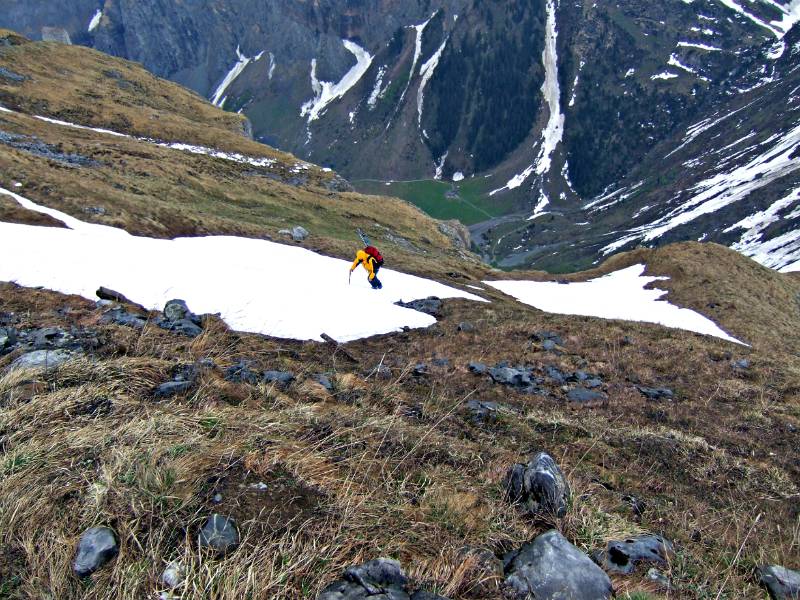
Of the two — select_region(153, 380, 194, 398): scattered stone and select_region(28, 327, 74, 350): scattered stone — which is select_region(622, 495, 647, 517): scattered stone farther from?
select_region(28, 327, 74, 350): scattered stone

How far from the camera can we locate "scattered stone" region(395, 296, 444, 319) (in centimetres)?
1776

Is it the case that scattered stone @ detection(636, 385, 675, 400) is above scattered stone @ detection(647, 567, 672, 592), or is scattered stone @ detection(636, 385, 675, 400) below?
below

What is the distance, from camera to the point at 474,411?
8320 millimetres

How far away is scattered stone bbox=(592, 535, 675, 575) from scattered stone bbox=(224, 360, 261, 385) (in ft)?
15.3

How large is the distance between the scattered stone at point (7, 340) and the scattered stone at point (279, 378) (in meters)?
3.37

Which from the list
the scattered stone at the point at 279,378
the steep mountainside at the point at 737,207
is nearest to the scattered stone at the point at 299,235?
the scattered stone at the point at 279,378

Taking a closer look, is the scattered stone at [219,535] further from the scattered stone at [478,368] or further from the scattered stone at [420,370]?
the scattered stone at [478,368]

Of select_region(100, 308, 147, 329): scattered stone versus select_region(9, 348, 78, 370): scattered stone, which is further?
select_region(100, 308, 147, 329): scattered stone

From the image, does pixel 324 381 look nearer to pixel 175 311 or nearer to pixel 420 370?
pixel 420 370

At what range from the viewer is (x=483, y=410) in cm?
845

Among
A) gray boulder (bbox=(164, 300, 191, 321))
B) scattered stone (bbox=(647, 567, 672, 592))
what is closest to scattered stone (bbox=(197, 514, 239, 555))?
scattered stone (bbox=(647, 567, 672, 592))

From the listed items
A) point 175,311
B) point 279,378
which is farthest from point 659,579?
point 175,311

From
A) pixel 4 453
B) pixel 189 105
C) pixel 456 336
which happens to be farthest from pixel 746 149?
pixel 4 453

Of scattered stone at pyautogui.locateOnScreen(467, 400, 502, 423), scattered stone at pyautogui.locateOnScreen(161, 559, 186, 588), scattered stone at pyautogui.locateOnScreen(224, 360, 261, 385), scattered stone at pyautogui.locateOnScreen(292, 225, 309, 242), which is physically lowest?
scattered stone at pyautogui.locateOnScreen(467, 400, 502, 423)
